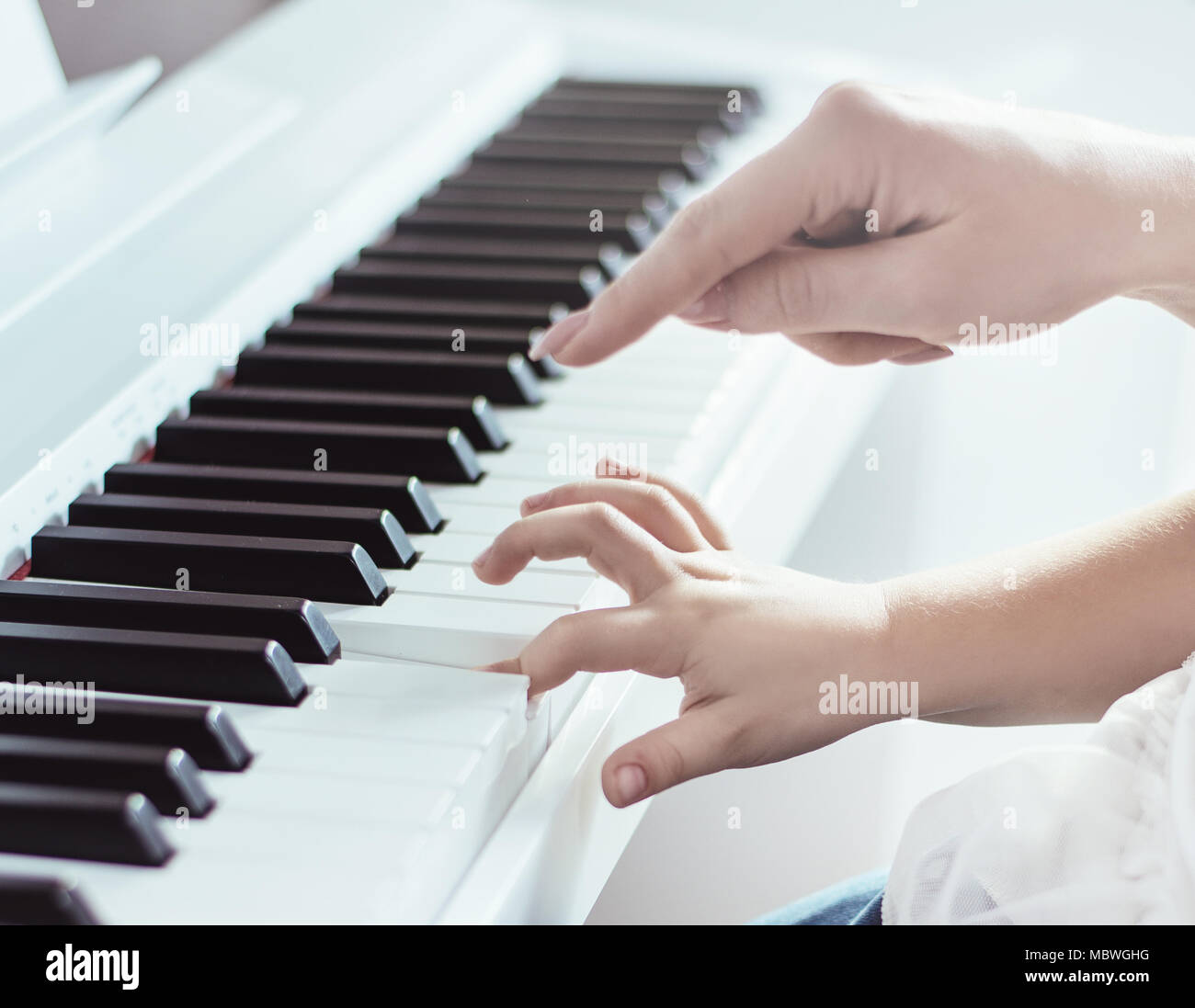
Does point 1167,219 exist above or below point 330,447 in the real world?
above

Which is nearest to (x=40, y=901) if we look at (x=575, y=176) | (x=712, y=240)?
(x=712, y=240)

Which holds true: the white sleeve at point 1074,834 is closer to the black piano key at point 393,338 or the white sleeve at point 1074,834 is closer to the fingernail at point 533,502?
the fingernail at point 533,502

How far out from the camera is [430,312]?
1.20 m

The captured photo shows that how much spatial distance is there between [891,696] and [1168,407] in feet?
5.01

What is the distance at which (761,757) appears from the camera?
0.83 meters

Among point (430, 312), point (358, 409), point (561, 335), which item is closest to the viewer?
point (561, 335)

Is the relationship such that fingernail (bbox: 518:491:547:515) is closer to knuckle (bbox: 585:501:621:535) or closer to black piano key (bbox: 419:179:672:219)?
knuckle (bbox: 585:501:621:535)

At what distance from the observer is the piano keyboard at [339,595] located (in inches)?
24.6

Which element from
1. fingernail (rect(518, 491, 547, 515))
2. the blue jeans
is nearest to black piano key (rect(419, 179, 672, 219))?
fingernail (rect(518, 491, 547, 515))

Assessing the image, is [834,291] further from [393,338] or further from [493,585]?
[393,338]

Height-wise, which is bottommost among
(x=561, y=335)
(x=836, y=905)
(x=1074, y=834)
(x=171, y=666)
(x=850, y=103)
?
(x=836, y=905)

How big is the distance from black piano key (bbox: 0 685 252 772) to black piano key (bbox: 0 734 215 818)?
0.02 m

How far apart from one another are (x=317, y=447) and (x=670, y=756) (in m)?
0.38

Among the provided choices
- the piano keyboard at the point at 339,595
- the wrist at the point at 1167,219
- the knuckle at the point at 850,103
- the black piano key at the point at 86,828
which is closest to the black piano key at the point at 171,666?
the piano keyboard at the point at 339,595
